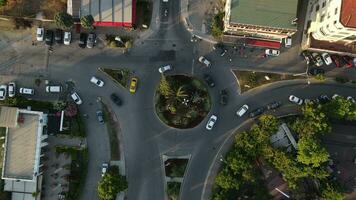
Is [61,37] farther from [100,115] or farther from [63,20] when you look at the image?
[100,115]

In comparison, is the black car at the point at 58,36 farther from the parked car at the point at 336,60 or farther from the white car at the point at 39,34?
the parked car at the point at 336,60

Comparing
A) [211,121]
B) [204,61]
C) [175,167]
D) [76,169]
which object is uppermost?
[204,61]

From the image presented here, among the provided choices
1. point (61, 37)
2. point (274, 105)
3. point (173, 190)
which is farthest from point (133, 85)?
point (274, 105)

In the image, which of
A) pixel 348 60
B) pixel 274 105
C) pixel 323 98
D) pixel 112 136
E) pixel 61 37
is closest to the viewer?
pixel 61 37

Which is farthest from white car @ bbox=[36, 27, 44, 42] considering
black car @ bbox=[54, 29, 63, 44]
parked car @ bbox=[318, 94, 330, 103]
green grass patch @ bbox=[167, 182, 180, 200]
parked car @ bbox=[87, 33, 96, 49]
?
parked car @ bbox=[318, 94, 330, 103]

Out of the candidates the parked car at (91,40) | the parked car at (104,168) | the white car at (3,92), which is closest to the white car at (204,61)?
the parked car at (91,40)

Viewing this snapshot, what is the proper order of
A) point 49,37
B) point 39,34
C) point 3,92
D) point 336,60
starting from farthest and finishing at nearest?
point 336,60, point 49,37, point 39,34, point 3,92

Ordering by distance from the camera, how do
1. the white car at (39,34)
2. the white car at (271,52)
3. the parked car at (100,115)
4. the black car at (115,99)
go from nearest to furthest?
the white car at (39,34)
the parked car at (100,115)
the black car at (115,99)
the white car at (271,52)
